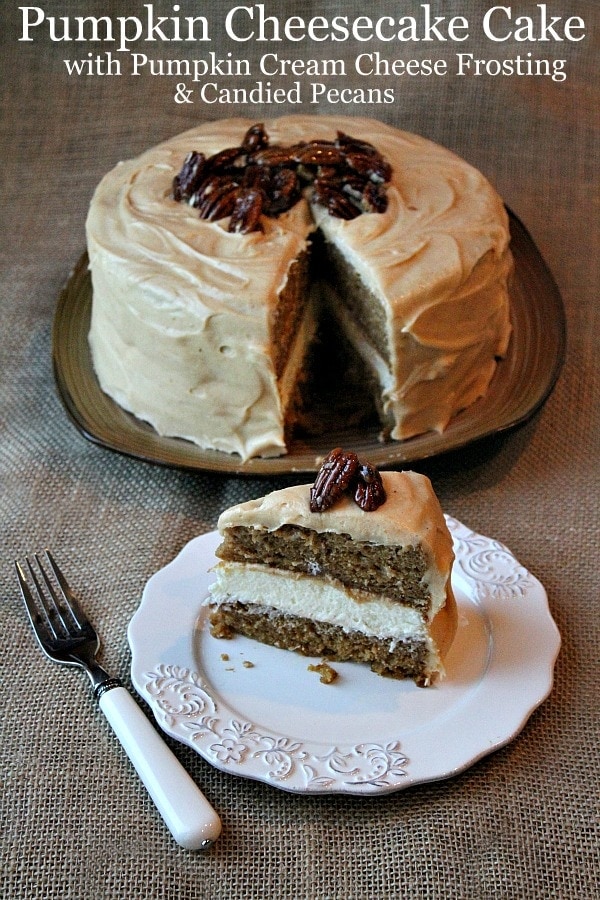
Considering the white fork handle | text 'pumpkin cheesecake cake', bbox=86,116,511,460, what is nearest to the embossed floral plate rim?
text 'pumpkin cheesecake cake', bbox=86,116,511,460

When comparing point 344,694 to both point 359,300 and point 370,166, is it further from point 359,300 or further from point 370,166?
point 370,166

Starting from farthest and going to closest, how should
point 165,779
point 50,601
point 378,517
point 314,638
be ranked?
point 50,601 → point 314,638 → point 378,517 → point 165,779

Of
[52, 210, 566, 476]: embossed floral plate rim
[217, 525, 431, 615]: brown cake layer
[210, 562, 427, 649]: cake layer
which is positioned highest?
[217, 525, 431, 615]: brown cake layer

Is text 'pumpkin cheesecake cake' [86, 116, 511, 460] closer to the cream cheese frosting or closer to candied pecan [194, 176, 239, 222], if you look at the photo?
candied pecan [194, 176, 239, 222]

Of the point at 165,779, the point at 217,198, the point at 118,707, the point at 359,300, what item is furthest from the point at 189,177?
the point at 165,779

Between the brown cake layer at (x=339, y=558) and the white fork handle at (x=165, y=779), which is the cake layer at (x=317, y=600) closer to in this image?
the brown cake layer at (x=339, y=558)

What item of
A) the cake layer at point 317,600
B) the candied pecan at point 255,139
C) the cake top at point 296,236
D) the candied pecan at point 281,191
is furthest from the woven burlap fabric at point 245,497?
the candied pecan at point 255,139
